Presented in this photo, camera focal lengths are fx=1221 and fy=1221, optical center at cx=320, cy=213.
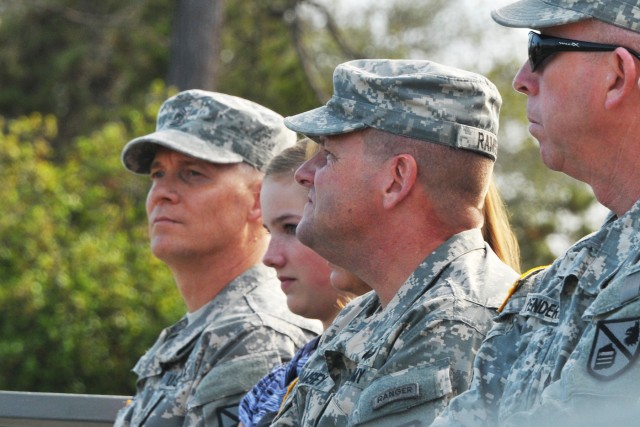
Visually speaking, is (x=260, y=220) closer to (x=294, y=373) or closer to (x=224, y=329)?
(x=224, y=329)

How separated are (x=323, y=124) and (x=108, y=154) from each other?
9011 mm

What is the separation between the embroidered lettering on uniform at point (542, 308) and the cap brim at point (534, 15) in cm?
61

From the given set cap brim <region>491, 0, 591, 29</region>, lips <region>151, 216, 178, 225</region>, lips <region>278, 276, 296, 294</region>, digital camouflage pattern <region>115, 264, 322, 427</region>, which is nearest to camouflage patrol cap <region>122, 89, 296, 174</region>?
lips <region>151, 216, 178, 225</region>

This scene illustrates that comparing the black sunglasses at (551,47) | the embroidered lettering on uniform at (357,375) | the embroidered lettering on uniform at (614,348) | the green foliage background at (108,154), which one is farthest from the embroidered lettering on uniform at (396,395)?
the green foliage background at (108,154)

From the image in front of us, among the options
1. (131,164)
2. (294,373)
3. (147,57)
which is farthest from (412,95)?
(147,57)

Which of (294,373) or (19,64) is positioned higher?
(294,373)

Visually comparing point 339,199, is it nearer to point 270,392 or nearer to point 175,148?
point 270,392

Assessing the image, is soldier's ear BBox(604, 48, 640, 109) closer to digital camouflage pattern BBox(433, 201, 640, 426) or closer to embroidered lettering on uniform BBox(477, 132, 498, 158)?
digital camouflage pattern BBox(433, 201, 640, 426)

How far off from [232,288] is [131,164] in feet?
2.48

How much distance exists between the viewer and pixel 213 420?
4172 mm

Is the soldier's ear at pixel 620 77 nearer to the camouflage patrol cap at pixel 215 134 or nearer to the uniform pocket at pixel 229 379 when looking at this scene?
the uniform pocket at pixel 229 379

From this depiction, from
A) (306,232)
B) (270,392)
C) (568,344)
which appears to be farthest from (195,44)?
(568,344)

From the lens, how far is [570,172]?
2734 millimetres

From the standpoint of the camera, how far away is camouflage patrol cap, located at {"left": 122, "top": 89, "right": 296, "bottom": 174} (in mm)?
4926
